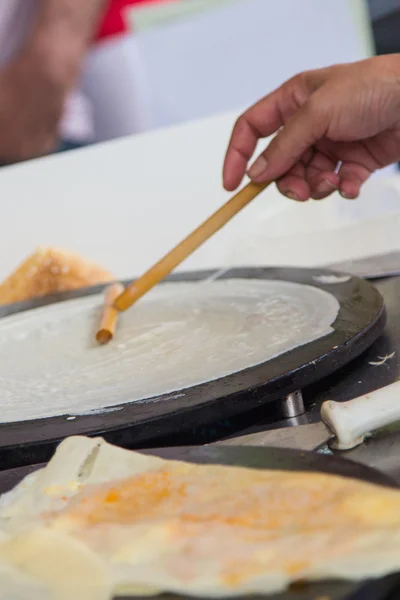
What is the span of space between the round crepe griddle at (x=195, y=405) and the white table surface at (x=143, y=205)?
0.85 m

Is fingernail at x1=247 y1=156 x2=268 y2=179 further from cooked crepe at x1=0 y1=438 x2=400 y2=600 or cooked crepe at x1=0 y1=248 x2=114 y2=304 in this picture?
cooked crepe at x1=0 y1=438 x2=400 y2=600

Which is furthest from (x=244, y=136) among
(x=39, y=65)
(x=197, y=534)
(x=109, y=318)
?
(x=39, y=65)

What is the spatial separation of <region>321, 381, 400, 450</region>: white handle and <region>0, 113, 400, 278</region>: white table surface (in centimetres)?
100

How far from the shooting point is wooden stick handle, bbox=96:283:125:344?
40.5 inches

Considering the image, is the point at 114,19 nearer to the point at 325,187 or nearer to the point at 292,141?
the point at 325,187

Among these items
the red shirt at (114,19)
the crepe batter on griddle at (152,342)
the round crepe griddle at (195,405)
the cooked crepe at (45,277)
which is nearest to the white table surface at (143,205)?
the cooked crepe at (45,277)

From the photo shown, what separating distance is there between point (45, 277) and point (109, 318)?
0.43 m

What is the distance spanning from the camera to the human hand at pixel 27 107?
2.93 m

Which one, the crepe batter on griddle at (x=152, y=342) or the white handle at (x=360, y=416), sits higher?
the white handle at (x=360, y=416)

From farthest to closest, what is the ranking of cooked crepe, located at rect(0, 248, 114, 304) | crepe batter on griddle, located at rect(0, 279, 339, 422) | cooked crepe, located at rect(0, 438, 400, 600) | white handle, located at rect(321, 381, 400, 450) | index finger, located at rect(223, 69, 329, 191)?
cooked crepe, located at rect(0, 248, 114, 304) < index finger, located at rect(223, 69, 329, 191) < crepe batter on griddle, located at rect(0, 279, 339, 422) < white handle, located at rect(321, 381, 400, 450) < cooked crepe, located at rect(0, 438, 400, 600)

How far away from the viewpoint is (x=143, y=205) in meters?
1.90

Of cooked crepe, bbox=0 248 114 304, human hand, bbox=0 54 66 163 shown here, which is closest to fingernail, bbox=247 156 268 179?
cooked crepe, bbox=0 248 114 304

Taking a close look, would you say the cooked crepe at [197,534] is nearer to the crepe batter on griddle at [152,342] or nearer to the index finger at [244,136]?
→ the crepe batter on griddle at [152,342]

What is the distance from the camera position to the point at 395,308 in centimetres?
106
